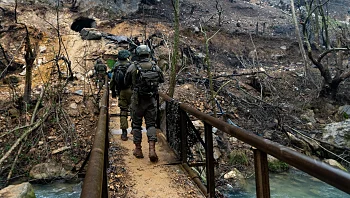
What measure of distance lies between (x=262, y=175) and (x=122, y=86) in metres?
4.03

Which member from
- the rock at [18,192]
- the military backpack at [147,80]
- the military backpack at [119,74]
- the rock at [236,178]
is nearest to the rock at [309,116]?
the rock at [236,178]

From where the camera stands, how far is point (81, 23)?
20.1m

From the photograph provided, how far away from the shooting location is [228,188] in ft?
23.6

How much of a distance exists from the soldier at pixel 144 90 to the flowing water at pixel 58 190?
3144mm

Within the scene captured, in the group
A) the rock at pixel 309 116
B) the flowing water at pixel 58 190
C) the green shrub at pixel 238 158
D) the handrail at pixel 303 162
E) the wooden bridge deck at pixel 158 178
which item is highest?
the handrail at pixel 303 162

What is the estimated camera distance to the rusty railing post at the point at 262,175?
6.45 feet

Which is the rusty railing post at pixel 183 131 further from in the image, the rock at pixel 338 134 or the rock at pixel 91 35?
the rock at pixel 91 35

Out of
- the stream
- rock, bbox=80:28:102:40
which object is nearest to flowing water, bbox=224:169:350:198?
the stream

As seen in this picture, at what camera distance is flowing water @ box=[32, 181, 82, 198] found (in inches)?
265

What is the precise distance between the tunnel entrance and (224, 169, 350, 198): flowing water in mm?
15401

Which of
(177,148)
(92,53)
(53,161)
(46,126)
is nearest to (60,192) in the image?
(53,161)

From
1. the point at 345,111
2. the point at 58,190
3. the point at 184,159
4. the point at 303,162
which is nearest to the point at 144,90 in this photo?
the point at 184,159

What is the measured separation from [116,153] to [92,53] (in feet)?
36.7

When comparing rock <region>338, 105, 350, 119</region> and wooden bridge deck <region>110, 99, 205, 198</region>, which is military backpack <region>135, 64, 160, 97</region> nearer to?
wooden bridge deck <region>110, 99, 205, 198</region>
